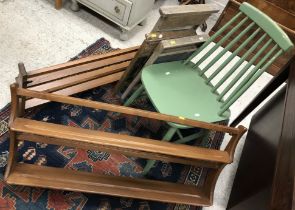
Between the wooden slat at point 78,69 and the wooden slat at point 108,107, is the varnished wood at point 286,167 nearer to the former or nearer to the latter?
the wooden slat at point 108,107

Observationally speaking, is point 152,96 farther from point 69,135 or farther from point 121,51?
point 121,51

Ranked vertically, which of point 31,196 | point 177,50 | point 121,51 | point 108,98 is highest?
point 177,50

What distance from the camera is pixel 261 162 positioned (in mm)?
1623

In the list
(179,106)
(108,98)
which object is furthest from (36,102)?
(179,106)

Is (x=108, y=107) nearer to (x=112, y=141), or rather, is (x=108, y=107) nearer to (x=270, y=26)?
(x=112, y=141)

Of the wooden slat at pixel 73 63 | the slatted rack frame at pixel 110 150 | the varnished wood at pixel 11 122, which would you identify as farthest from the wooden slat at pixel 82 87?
the varnished wood at pixel 11 122

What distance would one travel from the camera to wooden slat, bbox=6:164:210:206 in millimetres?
1372

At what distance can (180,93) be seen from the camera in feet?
5.31

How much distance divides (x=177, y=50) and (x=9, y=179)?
3.37ft

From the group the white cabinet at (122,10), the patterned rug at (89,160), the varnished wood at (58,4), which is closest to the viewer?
the patterned rug at (89,160)

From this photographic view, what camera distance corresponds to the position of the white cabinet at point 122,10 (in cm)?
220

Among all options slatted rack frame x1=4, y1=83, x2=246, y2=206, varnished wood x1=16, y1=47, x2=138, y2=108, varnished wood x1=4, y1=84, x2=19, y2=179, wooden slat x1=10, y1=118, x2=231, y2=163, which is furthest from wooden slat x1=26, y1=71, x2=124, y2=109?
wooden slat x1=10, y1=118, x2=231, y2=163

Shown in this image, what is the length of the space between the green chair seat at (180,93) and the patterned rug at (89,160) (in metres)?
0.29

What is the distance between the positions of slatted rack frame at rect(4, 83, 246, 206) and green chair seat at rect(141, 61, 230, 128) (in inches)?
9.0
